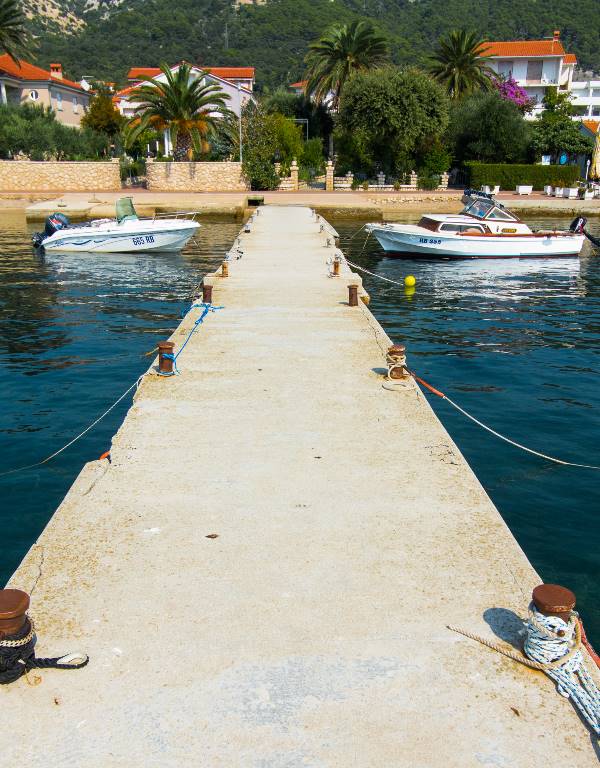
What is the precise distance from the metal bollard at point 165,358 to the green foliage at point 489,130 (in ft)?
174

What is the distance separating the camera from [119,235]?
93.7ft

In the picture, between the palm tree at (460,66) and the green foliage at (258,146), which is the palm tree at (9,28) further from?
the palm tree at (460,66)

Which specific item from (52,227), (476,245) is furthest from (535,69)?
(52,227)

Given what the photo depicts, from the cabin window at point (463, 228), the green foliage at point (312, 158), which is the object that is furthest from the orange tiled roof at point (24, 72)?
the cabin window at point (463, 228)

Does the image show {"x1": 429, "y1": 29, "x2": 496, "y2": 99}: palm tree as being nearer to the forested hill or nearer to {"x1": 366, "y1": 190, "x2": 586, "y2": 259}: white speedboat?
{"x1": 366, "y1": 190, "x2": 586, "y2": 259}: white speedboat

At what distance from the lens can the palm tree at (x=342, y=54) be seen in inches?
2432

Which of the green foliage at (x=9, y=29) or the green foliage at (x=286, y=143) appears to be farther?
the green foliage at (x=9, y=29)

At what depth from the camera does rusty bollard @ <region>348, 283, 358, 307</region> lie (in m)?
14.9

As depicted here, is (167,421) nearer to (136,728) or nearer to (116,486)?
(116,486)

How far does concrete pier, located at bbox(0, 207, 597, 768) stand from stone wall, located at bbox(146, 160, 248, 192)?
46799mm

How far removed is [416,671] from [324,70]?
2534 inches

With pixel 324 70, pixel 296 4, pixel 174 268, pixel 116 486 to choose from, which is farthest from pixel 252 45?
pixel 116 486

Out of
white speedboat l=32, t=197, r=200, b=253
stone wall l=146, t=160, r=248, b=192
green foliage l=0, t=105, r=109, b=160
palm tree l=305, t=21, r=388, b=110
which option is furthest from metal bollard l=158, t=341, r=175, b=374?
palm tree l=305, t=21, r=388, b=110

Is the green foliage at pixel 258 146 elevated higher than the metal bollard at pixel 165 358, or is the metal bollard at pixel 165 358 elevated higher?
the green foliage at pixel 258 146
